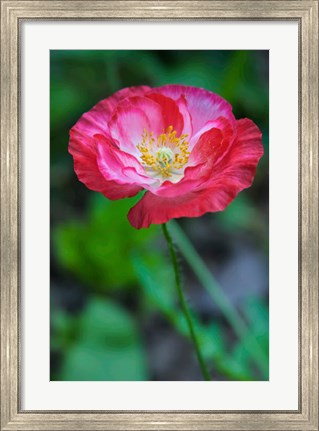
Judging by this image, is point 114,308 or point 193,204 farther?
point 114,308

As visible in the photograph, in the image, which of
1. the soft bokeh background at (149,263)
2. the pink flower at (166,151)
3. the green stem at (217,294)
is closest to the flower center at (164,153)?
the pink flower at (166,151)

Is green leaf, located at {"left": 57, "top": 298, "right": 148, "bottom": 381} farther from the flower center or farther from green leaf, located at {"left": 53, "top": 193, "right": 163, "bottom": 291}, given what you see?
the flower center

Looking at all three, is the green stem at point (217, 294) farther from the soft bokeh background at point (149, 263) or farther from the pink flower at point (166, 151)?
the pink flower at point (166, 151)

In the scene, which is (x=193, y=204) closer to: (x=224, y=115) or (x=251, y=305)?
(x=224, y=115)

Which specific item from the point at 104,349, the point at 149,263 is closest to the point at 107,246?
the point at 149,263

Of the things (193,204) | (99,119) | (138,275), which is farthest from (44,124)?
(138,275)

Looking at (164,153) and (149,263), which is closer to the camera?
(164,153)

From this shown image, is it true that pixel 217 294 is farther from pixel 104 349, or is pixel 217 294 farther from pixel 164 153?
pixel 164 153
